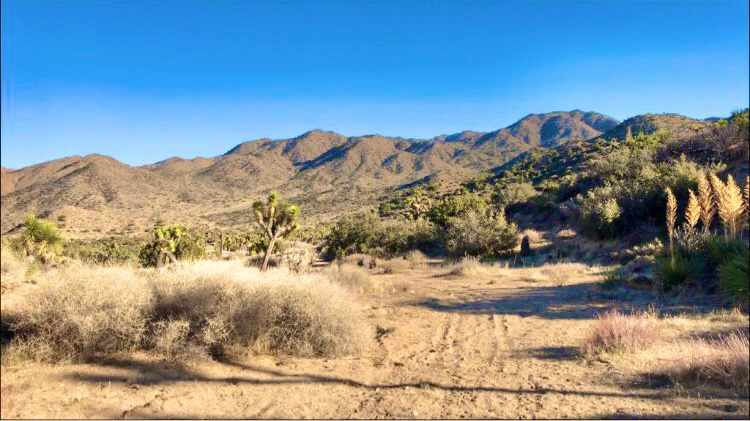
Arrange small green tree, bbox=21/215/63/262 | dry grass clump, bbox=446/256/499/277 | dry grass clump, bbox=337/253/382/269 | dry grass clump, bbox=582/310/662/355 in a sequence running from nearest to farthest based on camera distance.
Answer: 1. dry grass clump, bbox=582/310/662/355
2. dry grass clump, bbox=446/256/499/277
3. small green tree, bbox=21/215/63/262
4. dry grass clump, bbox=337/253/382/269

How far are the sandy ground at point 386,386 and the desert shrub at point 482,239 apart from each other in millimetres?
14368

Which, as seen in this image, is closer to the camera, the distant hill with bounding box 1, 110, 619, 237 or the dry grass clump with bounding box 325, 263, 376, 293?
the dry grass clump with bounding box 325, 263, 376, 293

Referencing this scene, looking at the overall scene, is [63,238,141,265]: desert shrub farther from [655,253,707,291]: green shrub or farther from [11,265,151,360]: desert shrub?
[655,253,707,291]: green shrub

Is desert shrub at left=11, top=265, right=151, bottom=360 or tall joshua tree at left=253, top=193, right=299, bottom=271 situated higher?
tall joshua tree at left=253, top=193, right=299, bottom=271

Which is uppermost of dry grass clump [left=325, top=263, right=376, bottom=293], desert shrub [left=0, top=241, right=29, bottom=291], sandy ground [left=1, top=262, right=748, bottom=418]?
desert shrub [left=0, top=241, right=29, bottom=291]

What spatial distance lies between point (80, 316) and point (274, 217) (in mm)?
13695

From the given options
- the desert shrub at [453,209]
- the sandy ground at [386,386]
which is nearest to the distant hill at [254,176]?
the sandy ground at [386,386]

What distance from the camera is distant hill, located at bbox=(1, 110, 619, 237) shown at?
64.8 metres

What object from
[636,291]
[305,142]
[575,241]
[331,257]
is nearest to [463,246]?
[575,241]

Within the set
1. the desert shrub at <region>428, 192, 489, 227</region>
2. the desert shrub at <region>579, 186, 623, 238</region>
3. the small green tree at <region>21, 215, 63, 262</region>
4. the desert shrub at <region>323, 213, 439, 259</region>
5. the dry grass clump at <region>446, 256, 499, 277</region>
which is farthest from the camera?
the desert shrub at <region>428, 192, 489, 227</region>

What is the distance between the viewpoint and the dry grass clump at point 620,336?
6809 millimetres

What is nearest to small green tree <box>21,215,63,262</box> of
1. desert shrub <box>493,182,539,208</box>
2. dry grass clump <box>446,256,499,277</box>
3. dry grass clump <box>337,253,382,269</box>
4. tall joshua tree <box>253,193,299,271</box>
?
tall joshua tree <box>253,193,299,271</box>

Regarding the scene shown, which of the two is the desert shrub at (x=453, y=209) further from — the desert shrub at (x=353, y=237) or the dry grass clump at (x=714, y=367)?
the dry grass clump at (x=714, y=367)

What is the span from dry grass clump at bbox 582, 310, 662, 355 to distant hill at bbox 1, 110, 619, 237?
7.96 m
